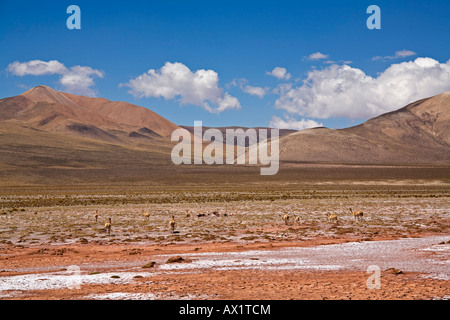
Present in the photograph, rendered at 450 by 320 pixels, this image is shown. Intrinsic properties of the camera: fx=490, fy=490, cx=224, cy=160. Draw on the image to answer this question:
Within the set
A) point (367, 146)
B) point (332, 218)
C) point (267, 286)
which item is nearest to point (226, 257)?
point (267, 286)

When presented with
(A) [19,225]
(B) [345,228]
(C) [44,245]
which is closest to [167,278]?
(C) [44,245]

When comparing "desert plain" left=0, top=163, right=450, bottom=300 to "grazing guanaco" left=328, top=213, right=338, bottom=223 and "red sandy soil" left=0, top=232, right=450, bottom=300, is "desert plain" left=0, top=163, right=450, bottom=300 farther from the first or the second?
"grazing guanaco" left=328, top=213, right=338, bottom=223

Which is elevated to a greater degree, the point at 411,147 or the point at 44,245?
the point at 411,147

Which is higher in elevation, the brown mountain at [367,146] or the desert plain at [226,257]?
the brown mountain at [367,146]

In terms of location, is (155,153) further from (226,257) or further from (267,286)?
(267,286)

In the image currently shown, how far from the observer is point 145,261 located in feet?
51.8

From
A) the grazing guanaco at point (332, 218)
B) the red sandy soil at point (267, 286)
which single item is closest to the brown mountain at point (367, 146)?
the grazing guanaco at point (332, 218)

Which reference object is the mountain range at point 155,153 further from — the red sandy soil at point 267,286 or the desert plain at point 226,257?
the red sandy soil at point 267,286

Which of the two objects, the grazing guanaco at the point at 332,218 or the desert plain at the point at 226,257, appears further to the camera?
the grazing guanaco at the point at 332,218

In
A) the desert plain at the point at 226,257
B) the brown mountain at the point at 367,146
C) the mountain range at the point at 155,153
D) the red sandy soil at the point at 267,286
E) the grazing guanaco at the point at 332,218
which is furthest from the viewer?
the brown mountain at the point at 367,146

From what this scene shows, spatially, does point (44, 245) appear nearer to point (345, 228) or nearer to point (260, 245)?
point (260, 245)
